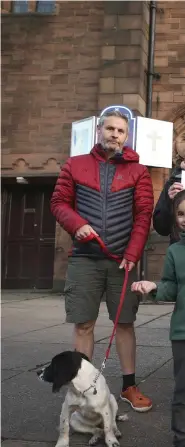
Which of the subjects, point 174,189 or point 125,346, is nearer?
point 174,189

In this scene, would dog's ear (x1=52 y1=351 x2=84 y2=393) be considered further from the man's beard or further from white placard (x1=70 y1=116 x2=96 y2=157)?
white placard (x1=70 y1=116 x2=96 y2=157)

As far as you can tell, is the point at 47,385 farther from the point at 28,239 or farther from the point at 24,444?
the point at 28,239

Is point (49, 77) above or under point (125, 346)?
above

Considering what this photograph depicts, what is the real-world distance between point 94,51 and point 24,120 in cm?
228

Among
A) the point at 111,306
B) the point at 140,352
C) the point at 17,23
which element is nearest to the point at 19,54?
the point at 17,23

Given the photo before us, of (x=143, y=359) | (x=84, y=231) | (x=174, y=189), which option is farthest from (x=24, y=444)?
(x=143, y=359)

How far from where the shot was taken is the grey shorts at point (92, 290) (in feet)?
10.8

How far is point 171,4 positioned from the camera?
12438mm

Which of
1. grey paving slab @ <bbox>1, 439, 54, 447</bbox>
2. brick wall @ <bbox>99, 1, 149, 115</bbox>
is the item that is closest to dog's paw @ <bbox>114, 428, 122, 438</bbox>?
grey paving slab @ <bbox>1, 439, 54, 447</bbox>

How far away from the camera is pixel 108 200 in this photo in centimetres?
332

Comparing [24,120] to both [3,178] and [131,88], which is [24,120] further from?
[131,88]

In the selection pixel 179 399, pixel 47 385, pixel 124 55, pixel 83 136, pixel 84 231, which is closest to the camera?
pixel 179 399

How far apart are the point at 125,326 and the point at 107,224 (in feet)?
2.22

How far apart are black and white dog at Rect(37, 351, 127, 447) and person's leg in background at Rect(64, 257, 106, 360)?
1.63 feet
